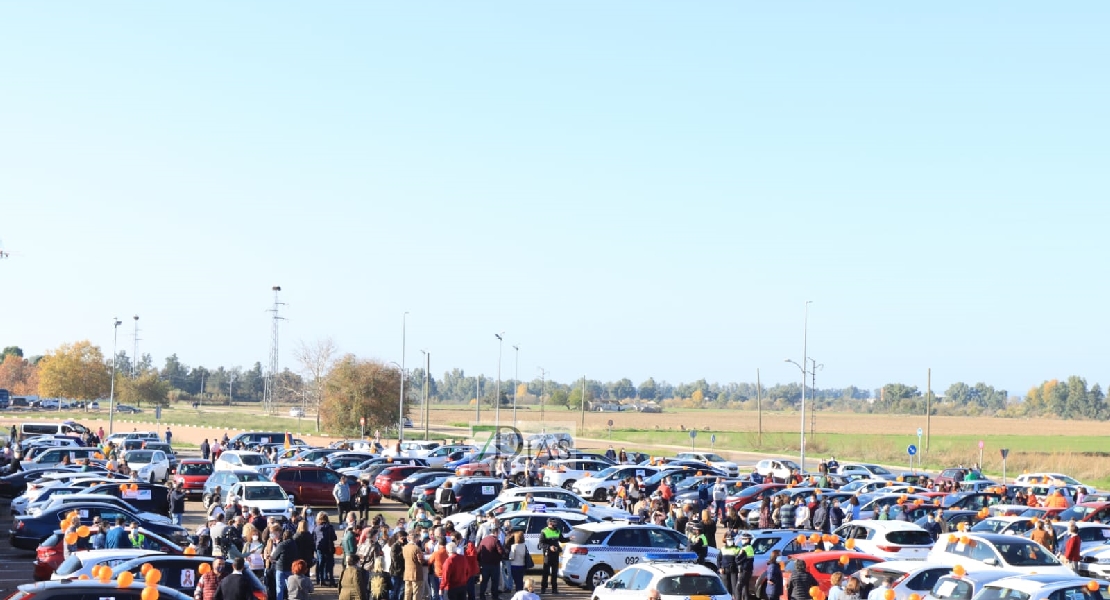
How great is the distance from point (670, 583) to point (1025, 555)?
26.3 ft

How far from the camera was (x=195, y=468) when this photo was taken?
126 ft

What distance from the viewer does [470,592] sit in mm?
20047

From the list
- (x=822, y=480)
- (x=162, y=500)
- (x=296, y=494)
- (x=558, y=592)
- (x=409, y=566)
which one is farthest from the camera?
(x=822, y=480)

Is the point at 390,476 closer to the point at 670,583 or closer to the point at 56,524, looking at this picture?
the point at 56,524

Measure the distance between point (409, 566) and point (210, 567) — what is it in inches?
151

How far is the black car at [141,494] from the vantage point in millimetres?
28844

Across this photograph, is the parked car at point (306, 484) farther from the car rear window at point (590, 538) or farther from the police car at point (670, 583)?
the police car at point (670, 583)

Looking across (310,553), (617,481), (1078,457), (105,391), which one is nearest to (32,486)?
(310,553)

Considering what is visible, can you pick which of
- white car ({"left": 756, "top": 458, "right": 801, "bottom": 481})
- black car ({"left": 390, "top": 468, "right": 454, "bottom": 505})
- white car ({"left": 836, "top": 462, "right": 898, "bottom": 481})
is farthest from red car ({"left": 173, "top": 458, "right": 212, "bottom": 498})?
white car ({"left": 836, "top": 462, "right": 898, "bottom": 481})

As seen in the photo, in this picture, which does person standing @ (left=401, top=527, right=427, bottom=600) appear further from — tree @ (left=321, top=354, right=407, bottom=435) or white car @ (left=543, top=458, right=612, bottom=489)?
tree @ (left=321, top=354, right=407, bottom=435)

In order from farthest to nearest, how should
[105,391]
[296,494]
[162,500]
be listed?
[105,391]
[296,494]
[162,500]

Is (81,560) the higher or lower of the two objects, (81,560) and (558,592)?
the higher

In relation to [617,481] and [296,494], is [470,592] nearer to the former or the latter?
[296,494]

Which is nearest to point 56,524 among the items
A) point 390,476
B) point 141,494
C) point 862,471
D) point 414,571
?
point 141,494
